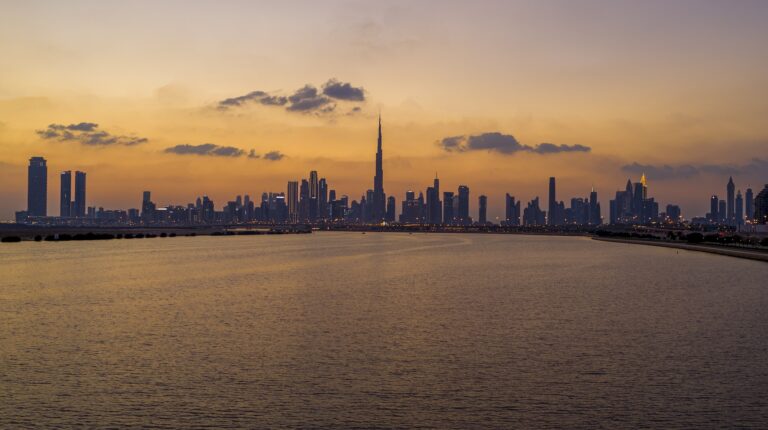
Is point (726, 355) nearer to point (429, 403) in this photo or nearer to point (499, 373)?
point (499, 373)

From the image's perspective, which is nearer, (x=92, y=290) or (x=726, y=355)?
(x=726, y=355)

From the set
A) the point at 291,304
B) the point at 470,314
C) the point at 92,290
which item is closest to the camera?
the point at 470,314

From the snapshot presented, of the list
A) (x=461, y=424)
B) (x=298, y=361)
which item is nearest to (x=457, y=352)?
(x=298, y=361)

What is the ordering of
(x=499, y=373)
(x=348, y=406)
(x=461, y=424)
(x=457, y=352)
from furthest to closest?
1. (x=457, y=352)
2. (x=499, y=373)
3. (x=348, y=406)
4. (x=461, y=424)

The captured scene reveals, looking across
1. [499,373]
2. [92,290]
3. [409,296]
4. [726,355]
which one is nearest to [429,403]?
[499,373]

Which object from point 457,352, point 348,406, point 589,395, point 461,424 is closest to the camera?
point 461,424

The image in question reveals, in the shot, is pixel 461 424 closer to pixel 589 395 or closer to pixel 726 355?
pixel 589 395
